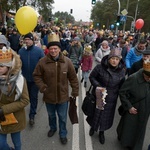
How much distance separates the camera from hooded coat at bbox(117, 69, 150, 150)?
3.41 metres

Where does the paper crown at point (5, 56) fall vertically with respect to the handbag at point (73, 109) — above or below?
above

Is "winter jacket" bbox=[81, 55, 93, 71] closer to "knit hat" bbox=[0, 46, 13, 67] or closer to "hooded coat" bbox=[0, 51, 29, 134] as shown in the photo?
"hooded coat" bbox=[0, 51, 29, 134]

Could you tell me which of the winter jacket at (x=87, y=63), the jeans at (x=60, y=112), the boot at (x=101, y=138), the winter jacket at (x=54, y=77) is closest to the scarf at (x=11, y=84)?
the winter jacket at (x=54, y=77)

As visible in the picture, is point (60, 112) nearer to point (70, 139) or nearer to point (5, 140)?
point (70, 139)

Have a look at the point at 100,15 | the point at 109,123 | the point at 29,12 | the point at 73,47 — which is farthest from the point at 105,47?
the point at 100,15

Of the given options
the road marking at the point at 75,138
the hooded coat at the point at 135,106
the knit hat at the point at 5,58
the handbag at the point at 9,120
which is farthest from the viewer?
the road marking at the point at 75,138

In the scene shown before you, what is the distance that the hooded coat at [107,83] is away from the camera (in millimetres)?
3697

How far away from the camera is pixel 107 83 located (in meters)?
3.73

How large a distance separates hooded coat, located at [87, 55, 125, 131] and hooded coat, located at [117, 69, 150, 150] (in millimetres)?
208

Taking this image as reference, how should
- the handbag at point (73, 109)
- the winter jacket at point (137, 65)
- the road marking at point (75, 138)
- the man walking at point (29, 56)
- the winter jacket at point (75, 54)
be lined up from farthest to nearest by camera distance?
1. the winter jacket at point (75, 54)
2. the winter jacket at point (137, 65)
3. the man walking at point (29, 56)
4. the road marking at point (75, 138)
5. the handbag at point (73, 109)

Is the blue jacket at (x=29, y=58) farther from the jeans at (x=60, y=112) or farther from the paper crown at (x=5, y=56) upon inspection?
the paper crown at (x=5, y=56)

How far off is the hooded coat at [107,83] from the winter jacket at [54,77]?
414 mm

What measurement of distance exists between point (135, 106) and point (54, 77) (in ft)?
4.50

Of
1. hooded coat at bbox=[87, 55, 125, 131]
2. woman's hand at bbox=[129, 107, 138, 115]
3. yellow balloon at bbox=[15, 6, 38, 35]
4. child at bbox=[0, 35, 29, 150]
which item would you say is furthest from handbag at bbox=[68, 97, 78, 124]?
yellow balloon at bbox=[15, 6, 38, 35]
